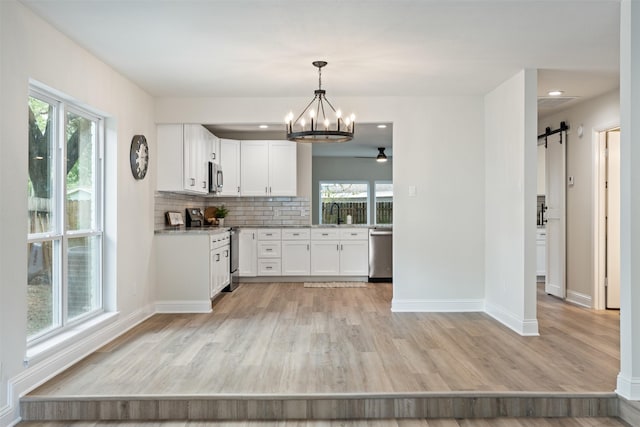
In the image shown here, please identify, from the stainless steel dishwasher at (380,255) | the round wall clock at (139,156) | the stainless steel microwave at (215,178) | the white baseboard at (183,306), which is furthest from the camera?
the stainless steel dishwasher at (380,255)

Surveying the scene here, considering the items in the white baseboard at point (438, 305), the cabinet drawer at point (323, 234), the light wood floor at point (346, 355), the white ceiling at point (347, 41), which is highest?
the white ceiling at point (347, 41)

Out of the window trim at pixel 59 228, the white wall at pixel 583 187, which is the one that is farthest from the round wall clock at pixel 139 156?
the white wall at pixel 583 187

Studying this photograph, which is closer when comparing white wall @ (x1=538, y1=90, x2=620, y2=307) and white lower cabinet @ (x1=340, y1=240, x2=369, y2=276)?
white wall @ (x1=538, y1=90, x2=620, y2=307)

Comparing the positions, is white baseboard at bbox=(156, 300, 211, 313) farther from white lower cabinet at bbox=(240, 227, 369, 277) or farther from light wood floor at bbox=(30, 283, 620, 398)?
white lower cabinet at bbox=(240, 227, 369, 277)

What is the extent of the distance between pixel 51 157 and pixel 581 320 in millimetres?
5052

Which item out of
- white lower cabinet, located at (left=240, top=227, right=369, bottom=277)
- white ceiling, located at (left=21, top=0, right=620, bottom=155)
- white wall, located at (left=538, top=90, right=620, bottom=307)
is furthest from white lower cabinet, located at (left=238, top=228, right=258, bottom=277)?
white wall, located at (left=538, top=90, right=620, bottom=307)

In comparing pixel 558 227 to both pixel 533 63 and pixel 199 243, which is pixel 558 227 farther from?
pixel 199 243

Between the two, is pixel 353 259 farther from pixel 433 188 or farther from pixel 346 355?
pixel 346 355

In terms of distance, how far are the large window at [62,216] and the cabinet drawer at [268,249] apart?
10.8ft

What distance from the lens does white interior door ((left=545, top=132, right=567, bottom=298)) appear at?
610 centimetres

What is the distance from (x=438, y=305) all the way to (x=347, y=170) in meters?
6.17

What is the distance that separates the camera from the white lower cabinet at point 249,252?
745 cm

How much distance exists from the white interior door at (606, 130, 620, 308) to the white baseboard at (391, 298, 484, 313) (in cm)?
150

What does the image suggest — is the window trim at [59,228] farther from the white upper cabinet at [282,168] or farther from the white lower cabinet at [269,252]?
the white upper cabinet at [282,168]
